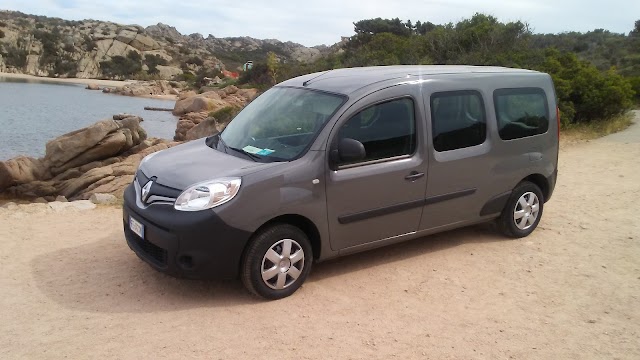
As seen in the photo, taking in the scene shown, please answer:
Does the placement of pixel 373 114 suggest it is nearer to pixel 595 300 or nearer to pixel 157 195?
pixel 157 195

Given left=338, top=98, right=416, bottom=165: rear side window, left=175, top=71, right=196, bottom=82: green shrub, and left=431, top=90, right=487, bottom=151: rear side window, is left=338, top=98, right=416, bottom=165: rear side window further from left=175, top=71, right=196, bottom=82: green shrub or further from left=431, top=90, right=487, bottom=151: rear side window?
left=175, top=71, right=196, bottom=82: green shrub

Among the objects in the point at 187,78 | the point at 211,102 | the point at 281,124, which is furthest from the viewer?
the point at 187,78

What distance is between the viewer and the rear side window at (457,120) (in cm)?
567

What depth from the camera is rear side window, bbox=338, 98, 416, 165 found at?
205 inches

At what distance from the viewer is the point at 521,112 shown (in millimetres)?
6406

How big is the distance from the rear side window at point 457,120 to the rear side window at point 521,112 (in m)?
0.28

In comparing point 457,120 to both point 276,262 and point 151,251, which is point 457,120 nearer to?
point 276,262

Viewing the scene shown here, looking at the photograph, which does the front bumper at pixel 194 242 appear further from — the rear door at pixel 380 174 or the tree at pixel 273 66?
the tree at pixel 273 66

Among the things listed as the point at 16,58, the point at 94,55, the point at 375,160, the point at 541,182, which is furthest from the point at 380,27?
the point at 94,55

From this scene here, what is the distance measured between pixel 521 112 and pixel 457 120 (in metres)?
1.01

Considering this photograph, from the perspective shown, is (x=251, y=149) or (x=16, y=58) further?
(x=16, y=58)

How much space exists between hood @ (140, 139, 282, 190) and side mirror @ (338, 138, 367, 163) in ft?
1.89

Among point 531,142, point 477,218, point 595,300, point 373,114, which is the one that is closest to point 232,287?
point 373,114

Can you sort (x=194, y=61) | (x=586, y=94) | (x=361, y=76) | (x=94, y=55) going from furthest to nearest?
(x=194, y=61), (x=94, y=55), (x=586, y=94), (x=361, y=76)
